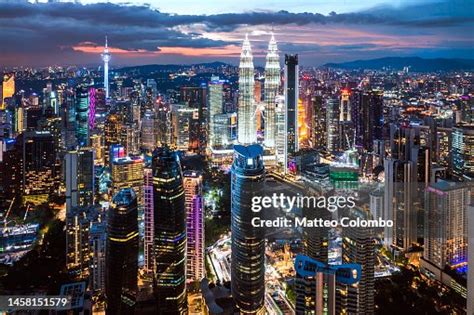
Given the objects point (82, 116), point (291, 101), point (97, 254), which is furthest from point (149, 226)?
point (291, 101)

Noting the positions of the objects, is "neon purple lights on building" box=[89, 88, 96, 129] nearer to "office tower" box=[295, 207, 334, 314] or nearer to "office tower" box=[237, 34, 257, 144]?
"office tower" box=[237, 34, 257, 144]

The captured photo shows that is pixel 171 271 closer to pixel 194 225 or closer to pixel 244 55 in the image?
pixel 194 225

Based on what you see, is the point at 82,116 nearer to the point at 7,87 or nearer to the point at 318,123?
the point at 7,87

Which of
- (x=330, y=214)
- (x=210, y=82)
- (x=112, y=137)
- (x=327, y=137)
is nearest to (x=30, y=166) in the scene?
(x=112, y=137)

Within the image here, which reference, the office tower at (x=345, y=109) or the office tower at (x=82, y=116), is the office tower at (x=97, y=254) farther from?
the office tower at (x=345, y=109)

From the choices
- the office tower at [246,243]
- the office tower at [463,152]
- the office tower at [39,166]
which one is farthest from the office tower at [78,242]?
the office tower at [463,152]

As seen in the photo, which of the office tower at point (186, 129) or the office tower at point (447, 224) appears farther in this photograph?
the office tower at point (186, 129)
